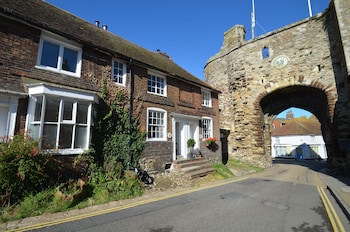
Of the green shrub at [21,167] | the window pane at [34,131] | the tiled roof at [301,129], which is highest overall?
the tiled roof at [301,129]

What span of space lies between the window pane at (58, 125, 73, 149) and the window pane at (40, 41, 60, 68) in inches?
109

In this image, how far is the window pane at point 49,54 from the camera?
24.7 feet

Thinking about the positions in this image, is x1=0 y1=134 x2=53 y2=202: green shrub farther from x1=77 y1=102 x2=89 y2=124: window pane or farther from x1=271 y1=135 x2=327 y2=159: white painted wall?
x1=271 y1=135 x2=327 y2=159: white painted wall

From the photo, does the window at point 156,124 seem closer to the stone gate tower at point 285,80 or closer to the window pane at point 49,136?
the window pane at point 49,136

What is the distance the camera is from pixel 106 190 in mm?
6750

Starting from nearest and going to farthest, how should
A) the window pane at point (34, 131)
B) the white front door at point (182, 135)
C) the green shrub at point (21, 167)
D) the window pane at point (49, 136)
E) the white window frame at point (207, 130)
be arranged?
the green shrub at point (21, 167)
the window pane at point (34, 131)
the window pane at point (49, 136)
the white front door at point (182, 135)
the white window frame at point (207, 130)

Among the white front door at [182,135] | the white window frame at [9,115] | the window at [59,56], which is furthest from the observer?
the white front door at [182,135]

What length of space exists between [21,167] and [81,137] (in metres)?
2.54

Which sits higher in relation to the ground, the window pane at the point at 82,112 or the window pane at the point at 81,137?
the window pane at the point at 82,112

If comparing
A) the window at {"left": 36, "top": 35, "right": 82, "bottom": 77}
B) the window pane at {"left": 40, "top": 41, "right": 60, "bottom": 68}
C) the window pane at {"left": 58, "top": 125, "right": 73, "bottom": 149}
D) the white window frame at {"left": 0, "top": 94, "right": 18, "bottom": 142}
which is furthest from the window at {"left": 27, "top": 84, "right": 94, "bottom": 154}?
the window pane at {"left": 40, "top": 41, "right": 60, "bottom": 68}

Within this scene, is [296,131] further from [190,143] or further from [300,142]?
[190,143]

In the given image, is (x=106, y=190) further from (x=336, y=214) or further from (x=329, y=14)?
(x=329, y=14)

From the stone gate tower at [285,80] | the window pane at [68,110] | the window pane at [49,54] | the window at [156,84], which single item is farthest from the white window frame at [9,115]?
the stone gate tower at [285,80]

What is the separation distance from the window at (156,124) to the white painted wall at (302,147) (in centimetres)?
3551
